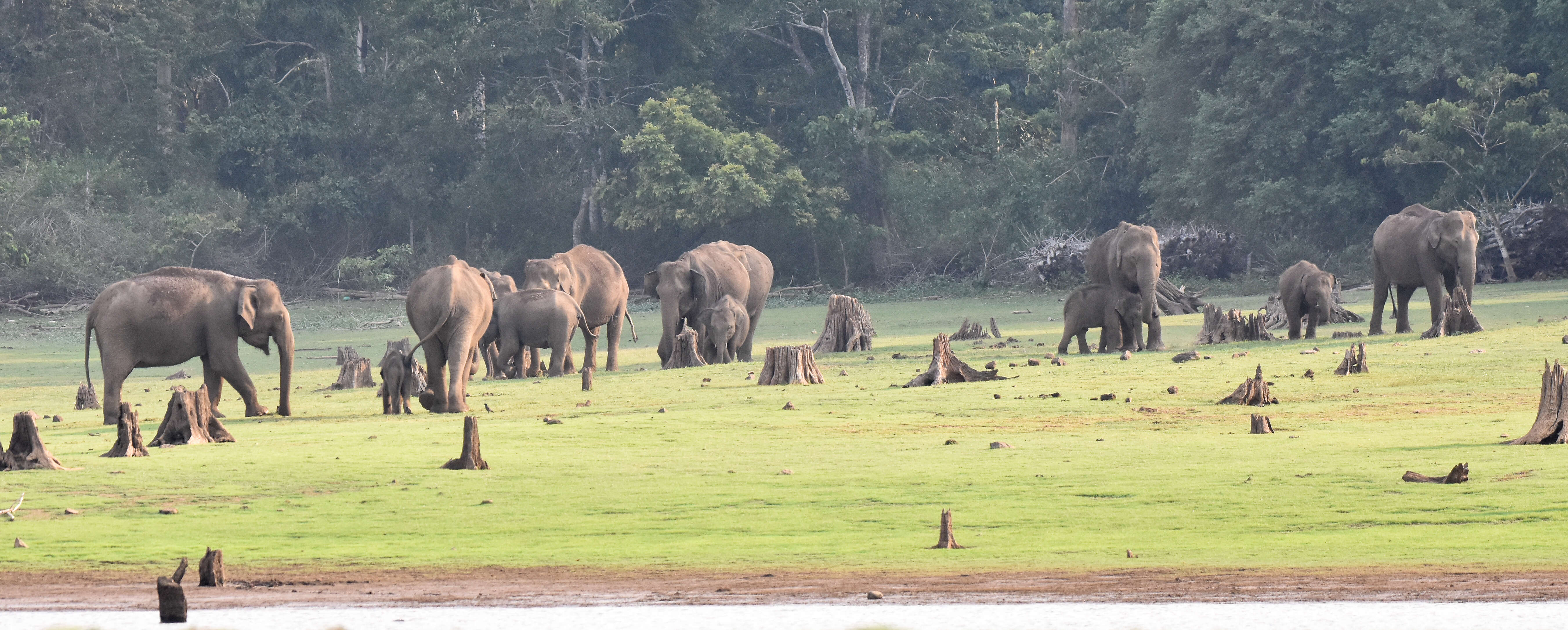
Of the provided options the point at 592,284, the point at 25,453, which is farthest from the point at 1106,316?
the point at 25,453

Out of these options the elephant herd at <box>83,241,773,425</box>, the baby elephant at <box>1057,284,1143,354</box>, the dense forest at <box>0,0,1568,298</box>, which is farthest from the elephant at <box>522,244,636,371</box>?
the dense forest at <box>0,0,1568,298</box>

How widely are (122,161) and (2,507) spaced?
156ft

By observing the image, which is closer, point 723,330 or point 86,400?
point 86,400

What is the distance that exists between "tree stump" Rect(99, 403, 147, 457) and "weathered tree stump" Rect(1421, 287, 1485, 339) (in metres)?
15.3

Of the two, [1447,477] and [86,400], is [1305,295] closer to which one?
[1447,477]

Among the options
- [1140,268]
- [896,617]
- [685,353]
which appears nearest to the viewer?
[896,617]

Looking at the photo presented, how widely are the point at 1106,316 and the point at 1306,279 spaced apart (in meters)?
3.11

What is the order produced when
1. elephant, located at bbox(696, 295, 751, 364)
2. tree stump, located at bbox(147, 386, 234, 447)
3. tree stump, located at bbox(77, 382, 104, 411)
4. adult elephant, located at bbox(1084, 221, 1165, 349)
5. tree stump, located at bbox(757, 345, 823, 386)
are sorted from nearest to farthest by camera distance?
tree stump, located at bbox(147, 386, 234, 447)
tree stump, located at bbox(77, 382, 104, 411)
tree stump, located at bbox(757, 345, 823, 386)
adult elephant, located at bbox(1084, 221, 1165, 349)
elephant, located at bbox(696, 295, 751, 364)

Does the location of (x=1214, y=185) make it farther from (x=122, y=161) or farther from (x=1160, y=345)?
(x=122, y=161)

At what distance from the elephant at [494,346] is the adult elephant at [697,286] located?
2082 millimetres

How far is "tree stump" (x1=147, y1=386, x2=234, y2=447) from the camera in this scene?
525 inches

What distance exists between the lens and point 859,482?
11.2 m

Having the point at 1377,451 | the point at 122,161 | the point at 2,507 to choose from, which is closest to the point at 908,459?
the point at 1377,451

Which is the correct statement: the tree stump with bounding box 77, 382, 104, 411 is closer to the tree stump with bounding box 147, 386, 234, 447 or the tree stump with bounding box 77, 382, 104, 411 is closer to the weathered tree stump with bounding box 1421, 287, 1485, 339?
the tree stump with bounding box 147, 386, 234, 447
